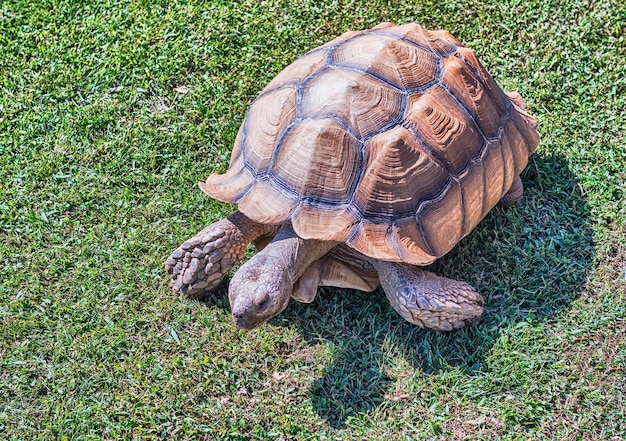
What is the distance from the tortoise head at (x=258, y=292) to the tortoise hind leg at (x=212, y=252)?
39 cm

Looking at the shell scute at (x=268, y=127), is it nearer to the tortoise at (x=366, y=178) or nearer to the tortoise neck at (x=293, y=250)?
the tortoise at (x=366, y=178)

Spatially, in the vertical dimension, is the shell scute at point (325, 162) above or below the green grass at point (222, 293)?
above

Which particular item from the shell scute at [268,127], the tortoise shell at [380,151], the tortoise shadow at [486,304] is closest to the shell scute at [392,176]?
the tortoise shell at [380,151]

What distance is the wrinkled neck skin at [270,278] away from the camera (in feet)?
10.3

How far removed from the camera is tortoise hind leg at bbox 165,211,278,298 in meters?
3.67

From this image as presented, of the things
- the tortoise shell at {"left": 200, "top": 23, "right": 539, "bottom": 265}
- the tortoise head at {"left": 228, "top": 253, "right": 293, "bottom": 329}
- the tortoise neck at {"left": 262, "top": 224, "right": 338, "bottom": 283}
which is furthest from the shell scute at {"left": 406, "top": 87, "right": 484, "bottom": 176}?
the tortoise head at {"left": 228, "top": 253, "right": 293, "bottom": 329}

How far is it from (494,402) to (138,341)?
202 cm

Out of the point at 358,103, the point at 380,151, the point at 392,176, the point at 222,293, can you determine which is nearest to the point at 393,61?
the point at 358,103

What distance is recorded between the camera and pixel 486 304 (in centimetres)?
372

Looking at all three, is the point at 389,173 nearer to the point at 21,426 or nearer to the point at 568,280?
the point at 568,280

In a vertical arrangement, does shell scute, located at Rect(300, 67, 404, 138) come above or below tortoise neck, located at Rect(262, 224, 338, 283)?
above

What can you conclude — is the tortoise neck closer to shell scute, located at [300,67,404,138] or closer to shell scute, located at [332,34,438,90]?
shell scute, located at [300,67,404,138]

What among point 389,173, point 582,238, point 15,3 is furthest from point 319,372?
point 15,3

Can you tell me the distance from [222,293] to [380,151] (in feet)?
4.39
